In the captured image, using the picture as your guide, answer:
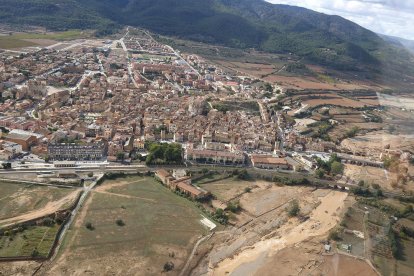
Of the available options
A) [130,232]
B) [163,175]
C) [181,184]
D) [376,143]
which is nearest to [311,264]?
[130,232]

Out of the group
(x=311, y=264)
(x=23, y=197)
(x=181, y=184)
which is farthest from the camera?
(x=181, y=184)

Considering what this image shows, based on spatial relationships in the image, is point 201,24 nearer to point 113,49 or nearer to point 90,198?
point 113,49

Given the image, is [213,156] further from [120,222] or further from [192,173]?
[120,222]

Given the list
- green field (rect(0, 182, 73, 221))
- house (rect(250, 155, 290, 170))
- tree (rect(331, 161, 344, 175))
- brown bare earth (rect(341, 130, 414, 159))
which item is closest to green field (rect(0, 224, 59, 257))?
green field (rect(0, 182, 73, 221))

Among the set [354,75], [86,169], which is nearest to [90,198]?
[86,169]

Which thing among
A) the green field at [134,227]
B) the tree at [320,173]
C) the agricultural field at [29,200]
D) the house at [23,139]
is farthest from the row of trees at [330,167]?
the house at [23,139]

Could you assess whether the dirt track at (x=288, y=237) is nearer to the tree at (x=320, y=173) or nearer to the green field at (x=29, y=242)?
the tree at (x=320, y=173)

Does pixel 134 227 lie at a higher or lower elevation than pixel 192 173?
lower
